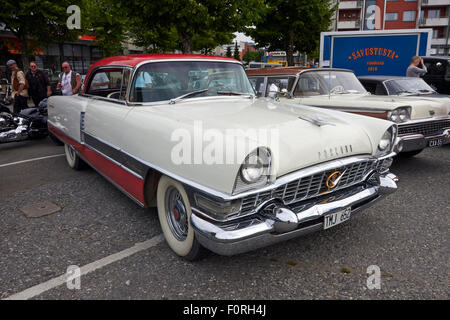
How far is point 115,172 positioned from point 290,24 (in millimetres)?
18383

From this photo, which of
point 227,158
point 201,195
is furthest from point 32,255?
point 227,158

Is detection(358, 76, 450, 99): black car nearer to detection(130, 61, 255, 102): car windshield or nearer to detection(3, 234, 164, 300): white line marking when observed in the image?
detection(130, 61, 255, 102): car windshield

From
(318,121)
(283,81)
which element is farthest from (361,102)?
(318,121)

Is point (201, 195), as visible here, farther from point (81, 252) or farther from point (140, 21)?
point (140, 21)

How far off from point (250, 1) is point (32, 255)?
1186 cm

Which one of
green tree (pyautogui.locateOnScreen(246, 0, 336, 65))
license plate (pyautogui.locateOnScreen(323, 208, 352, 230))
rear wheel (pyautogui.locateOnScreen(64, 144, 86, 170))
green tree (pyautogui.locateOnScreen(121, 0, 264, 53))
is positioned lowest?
rear wheel (pyautogui.locateOnScreen(64, 144, 86, 170))

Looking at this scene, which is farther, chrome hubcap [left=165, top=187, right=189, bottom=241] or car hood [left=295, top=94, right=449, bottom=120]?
car hood [left=295, top=94, right=449, bottom=120]

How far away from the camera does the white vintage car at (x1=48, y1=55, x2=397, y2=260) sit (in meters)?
2.30

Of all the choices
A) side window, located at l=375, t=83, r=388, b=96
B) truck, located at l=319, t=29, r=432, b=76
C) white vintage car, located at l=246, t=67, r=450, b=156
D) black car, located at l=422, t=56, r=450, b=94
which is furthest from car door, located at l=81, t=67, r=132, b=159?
black car, located at l=422, t=56, r=450, b=94

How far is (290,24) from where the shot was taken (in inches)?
771

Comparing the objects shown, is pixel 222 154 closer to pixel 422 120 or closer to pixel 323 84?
pixel 422 120

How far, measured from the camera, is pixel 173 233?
2971mm

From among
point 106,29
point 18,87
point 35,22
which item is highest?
point 106,29

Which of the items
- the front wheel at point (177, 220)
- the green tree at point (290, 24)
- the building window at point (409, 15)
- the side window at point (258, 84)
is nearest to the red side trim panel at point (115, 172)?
the front wheel at point (177, 220)
